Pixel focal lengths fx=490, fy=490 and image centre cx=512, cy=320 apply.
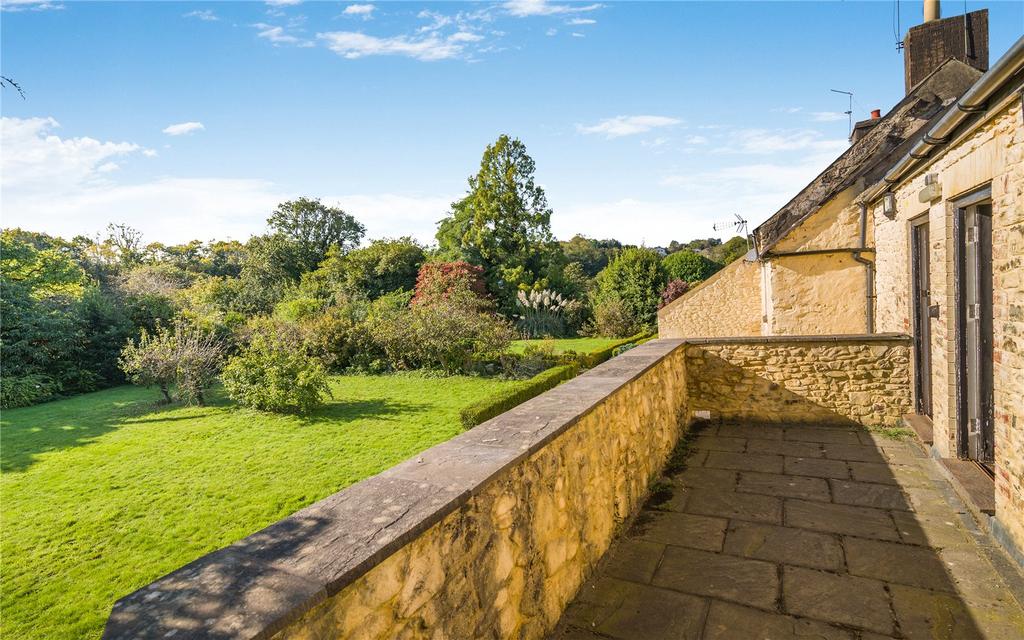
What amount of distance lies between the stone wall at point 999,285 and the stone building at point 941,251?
1cm

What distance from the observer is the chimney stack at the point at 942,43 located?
25.6 feet

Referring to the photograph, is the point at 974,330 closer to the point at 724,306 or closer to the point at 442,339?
the point at 724,306

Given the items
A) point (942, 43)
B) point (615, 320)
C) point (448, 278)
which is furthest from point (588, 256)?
point (942, 43)

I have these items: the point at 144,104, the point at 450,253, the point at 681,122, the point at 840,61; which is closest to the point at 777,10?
the point at 840,61

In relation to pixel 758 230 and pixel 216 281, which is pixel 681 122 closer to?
pixel 758 230

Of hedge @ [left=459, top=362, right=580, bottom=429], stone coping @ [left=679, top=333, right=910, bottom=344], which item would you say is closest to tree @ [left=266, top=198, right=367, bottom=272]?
hedge @ [left=459, top=362, right=580, bottom=429]

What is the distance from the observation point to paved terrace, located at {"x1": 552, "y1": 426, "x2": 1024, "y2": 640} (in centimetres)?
242

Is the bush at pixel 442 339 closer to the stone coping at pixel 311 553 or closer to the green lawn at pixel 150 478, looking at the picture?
the green lawn at pixel 150 478

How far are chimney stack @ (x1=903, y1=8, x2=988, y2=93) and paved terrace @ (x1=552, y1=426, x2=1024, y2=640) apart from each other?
717 cm

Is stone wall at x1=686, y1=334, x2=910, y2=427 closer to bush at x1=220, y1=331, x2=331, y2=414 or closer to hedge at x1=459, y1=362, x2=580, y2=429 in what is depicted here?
hedge at x1=459, y1=362, x2=580, y2=429

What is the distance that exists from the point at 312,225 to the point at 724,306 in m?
32.4

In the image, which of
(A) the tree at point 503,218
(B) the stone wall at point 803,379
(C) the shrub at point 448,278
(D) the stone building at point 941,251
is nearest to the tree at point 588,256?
(A) the tree at point 503,218

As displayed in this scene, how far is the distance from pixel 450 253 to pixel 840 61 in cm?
2282

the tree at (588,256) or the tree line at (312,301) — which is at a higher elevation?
the tree at (588,256)
